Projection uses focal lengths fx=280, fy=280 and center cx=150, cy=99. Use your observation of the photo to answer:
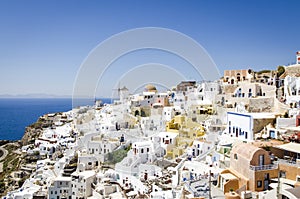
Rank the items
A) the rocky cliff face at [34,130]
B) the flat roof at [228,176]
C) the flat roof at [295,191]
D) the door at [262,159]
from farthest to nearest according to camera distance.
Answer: the rocky cliff face at [34,130], the flat roof at [228,176], the door at [262,159], the flat roof at [295,191]

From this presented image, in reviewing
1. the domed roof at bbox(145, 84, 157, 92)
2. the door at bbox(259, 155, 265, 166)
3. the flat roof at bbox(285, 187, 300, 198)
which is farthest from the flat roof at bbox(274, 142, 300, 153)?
the domed roof at bbox(145, 84, 157, 92)

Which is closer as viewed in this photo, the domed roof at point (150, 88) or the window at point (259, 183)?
the window at point (259, 183)

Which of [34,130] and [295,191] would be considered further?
[34,130]

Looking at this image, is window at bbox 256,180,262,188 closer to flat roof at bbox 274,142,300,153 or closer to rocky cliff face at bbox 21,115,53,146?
flat roof at bbox 274,142,300,153

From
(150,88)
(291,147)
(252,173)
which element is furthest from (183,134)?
(150,88)

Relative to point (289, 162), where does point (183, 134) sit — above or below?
below

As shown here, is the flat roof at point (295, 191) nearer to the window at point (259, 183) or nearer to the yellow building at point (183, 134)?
the window at point (259, 183)

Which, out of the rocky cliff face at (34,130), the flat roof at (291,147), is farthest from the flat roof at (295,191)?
the rocky cliff face at (34,130)

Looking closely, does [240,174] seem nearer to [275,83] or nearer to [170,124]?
[170,124]

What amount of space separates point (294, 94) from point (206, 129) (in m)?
5.05

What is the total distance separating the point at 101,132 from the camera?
70.6 feet

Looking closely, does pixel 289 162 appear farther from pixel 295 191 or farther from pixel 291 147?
pixel 295 191

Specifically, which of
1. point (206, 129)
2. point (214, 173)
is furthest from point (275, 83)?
point (214, 173)

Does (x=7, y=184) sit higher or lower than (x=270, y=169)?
lower
